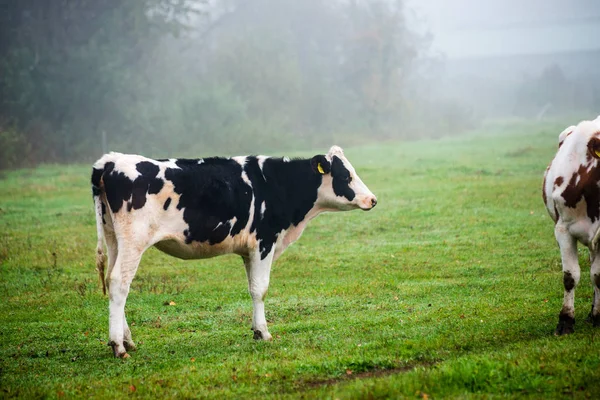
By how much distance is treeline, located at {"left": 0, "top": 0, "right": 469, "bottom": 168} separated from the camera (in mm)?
44625

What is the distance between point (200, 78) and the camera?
191ft

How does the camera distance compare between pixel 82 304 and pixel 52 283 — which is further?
pixel 52 283

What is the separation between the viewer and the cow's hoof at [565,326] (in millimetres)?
8758

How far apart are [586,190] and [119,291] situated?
17.5 feet

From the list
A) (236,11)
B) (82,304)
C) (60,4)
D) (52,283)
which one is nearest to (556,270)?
(82,304)

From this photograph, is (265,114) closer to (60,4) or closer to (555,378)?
(60,4)

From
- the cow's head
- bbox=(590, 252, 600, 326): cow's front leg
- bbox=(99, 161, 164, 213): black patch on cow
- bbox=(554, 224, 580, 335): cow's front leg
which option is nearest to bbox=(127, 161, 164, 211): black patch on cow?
bbox=(99, 161, 164, 213): black patch on cow

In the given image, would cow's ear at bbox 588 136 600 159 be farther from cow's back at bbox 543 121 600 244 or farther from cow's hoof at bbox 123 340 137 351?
cow's hoof at bbox 123 340 137 351

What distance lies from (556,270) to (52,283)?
886cm

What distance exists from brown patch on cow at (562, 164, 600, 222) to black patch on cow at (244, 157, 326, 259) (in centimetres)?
311

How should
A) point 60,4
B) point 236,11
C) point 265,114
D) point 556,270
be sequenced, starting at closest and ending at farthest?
point 556,270, point 60,4, point 265,114, point 236,11

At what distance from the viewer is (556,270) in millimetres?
13422

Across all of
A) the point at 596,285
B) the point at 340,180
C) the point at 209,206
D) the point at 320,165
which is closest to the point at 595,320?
the point at 596,285

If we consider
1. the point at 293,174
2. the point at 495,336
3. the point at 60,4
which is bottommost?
the point at 495,336
